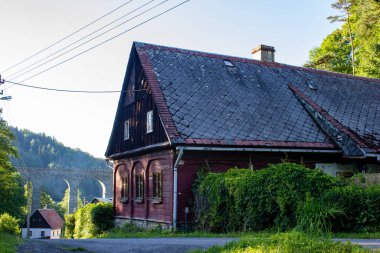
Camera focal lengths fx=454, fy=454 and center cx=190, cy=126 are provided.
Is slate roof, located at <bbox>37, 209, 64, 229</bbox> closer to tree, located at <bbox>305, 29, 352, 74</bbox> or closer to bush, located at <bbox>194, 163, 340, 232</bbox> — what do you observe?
tree, located at <bbox>305, 29, 352, 74</bbox>

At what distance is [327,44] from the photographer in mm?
44281

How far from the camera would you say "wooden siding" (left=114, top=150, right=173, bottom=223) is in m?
17.0

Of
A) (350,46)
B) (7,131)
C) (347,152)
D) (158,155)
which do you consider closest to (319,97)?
(347,152)

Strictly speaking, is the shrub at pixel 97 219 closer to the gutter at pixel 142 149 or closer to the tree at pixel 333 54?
the gutter at pixel 142 149

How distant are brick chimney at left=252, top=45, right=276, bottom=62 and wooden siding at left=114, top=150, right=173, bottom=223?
960 centimetres

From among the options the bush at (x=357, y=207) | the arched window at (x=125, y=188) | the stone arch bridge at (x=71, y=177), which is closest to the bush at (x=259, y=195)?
the bush at (x=357, y=207)

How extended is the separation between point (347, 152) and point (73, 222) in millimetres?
18690

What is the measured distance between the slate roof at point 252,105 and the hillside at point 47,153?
129m

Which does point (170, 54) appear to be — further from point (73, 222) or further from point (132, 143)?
point (73, 222)

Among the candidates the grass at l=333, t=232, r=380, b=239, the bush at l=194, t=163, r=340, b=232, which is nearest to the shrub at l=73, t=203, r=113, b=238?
the bush at l=194, t=163, r=340, b=232

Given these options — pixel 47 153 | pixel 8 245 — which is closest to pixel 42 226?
pixel 8 245

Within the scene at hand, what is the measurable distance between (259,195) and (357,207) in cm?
270

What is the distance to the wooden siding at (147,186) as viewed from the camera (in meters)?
17.0

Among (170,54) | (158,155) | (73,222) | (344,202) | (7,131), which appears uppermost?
(170,54)
